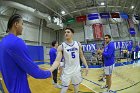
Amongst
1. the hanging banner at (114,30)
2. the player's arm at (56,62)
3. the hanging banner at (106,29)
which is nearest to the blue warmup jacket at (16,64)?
the player's arm at (56,62)

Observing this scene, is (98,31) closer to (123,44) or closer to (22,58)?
(123,44)

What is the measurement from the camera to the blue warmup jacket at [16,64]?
3.89ft

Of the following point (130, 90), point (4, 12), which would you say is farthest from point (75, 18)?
point (130, 90)

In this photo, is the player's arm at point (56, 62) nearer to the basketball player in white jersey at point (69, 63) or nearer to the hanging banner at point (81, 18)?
the basketball player in white jersey at point (69, 63)

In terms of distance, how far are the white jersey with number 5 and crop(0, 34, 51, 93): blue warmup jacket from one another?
215cm

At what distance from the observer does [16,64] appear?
4.04ft

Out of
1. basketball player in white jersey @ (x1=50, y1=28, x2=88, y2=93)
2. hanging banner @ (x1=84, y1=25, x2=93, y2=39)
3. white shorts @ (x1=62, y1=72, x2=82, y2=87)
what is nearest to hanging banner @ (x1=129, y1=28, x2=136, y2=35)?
hanging banner @ (x1=84, y1=25, x2=93, y2=39)

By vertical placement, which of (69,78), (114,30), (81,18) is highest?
(81,18)

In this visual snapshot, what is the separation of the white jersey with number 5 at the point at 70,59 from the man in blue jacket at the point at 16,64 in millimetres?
2136

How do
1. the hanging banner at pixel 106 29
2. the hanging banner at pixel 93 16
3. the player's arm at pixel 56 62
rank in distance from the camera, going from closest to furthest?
the player's arm at pixel 56 62 < the hanging banner at pixel 93 16 < the hanging banner at pixel 106 29

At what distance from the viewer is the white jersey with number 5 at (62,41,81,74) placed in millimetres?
3402

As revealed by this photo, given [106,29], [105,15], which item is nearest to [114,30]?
[106,29]

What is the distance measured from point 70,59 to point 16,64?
2242 millimetres

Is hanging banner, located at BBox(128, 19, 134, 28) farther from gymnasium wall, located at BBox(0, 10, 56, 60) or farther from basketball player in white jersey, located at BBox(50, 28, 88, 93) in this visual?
basketball player in white jersey, located at BBox(50, 28, 88, 93)
